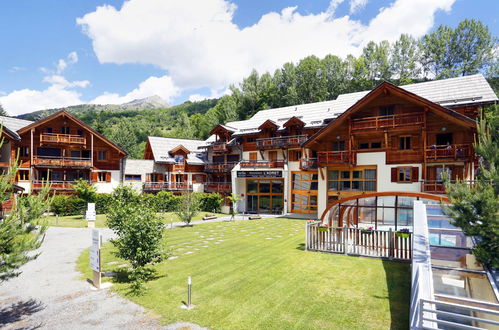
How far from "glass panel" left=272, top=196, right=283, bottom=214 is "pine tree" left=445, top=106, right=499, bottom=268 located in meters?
26.0

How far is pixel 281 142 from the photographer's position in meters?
34.4

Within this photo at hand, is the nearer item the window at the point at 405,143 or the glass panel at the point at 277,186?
the window at the point at 405,143

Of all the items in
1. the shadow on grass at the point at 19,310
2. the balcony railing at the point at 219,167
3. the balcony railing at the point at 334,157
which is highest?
the balcony railing at the point at 334,157

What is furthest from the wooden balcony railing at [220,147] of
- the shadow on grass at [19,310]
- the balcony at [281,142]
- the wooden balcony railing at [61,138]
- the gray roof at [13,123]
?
the shadow on grass at [19,310]

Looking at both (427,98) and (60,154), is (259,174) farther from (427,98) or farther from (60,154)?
(60,154)

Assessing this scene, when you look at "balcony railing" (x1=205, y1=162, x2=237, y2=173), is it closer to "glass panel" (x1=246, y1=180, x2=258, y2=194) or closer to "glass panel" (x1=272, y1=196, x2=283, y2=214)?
"glass panel" (x1=246, y1=180, x2=258, y2=194)

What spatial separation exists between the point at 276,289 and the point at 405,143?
69.5ft

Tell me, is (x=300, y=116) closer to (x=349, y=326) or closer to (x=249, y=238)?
(x=249, y=238)

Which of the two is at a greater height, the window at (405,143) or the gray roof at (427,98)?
the gray roof at (427,98)

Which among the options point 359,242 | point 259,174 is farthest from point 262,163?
point 359,242

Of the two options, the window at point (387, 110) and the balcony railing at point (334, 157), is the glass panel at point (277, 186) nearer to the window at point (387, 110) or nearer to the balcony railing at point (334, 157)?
the balcony railing at point (334, 157)

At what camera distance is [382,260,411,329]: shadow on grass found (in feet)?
26.0

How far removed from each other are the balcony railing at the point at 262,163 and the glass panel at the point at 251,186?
243cm

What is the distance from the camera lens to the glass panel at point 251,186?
3700cm
